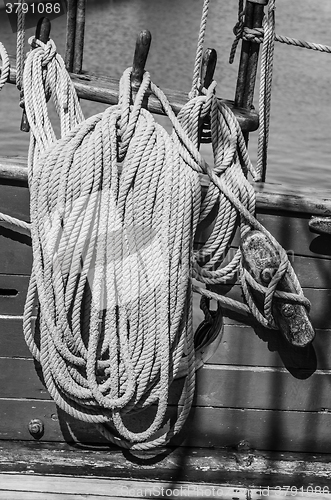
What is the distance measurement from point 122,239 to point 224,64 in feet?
29.5

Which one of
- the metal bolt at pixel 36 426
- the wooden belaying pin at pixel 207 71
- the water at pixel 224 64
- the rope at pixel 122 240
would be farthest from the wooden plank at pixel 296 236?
the water at pixel 224 64

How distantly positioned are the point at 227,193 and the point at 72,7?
1.09m

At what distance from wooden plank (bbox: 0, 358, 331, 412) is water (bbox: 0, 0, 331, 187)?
5.17 meters

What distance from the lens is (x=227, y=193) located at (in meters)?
2.16

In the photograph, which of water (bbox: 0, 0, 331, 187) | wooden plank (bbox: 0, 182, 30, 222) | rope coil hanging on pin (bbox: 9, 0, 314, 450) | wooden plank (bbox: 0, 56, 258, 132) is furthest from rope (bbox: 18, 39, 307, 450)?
water (bbox: 0, 0, 331, 187)

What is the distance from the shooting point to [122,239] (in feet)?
6.90

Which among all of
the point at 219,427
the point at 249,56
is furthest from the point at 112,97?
the point at 219,427

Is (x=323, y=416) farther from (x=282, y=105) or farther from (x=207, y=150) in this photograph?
(x=282, y=105)

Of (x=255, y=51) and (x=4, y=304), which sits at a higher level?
(x=255, y=51)

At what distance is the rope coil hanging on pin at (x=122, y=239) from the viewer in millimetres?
2082

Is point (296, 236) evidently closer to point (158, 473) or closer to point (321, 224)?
point (321, 224)

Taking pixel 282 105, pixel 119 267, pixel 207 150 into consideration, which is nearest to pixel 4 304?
pixel 119 267

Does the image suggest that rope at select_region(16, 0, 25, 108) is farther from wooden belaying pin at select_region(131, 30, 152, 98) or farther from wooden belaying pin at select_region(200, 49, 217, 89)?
wooden belaying pin at select_region(200, 49, 217, 89)

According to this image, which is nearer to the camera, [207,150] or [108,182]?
[108,182]
